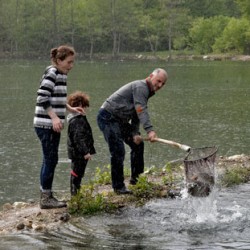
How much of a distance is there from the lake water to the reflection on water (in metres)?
0.01

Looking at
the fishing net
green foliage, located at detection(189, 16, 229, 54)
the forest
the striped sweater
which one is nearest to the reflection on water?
the fishing net

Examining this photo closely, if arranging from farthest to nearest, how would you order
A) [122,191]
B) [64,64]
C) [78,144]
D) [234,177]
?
[234,177] < [122,191] < [78,144] < [64,64]

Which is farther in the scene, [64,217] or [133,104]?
[133,104]

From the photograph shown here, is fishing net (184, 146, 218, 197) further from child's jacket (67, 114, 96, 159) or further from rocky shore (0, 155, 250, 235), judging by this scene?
rocky shore (0, 155, 250, 235)

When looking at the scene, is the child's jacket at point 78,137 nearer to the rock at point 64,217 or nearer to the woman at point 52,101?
the woman at point 52,101

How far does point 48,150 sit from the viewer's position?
8.31m

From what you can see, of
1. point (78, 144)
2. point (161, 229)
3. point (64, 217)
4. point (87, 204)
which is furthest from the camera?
point (78, 144)

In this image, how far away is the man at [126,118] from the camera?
856 centimetres

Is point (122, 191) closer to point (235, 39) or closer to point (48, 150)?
point (48, 150)

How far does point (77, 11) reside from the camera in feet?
373

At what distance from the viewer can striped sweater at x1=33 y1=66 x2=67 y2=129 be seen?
810 cm

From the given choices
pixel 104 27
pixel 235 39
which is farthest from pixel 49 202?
pixel 104 27

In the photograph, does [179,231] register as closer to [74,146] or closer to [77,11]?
[74,146]

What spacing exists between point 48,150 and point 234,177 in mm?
3525
